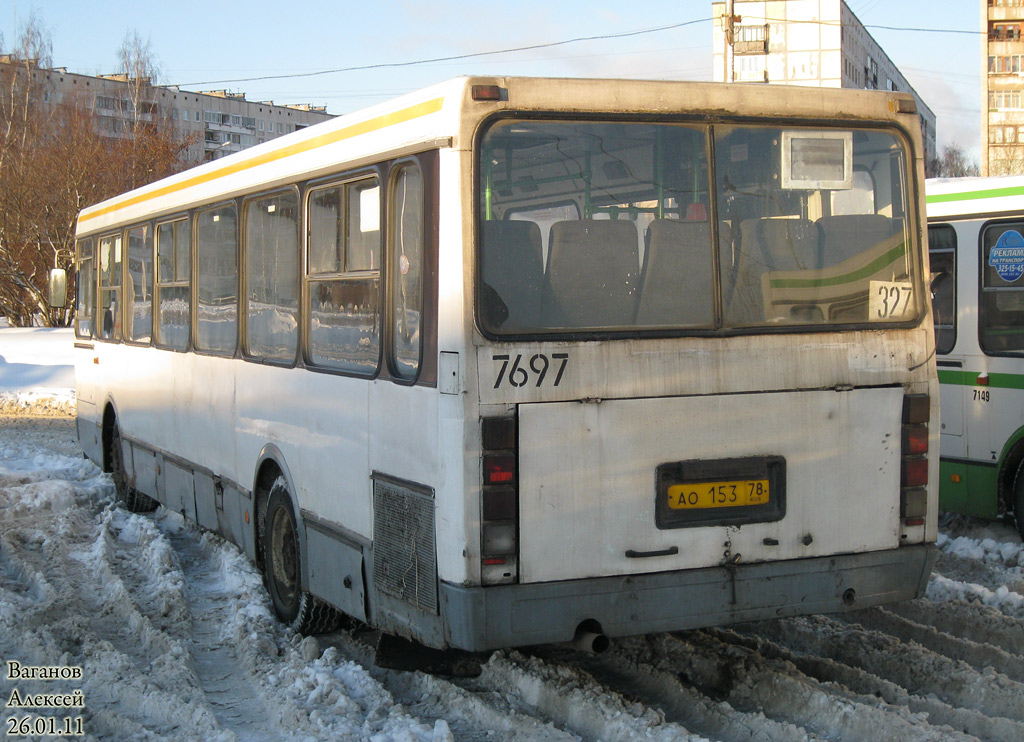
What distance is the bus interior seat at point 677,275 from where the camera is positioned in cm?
496

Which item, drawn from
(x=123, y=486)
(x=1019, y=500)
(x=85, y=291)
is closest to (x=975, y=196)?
(x=1019, y=500)

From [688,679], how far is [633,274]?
1.98 m

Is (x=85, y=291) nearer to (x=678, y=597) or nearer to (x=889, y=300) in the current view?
(x=678, y=597)

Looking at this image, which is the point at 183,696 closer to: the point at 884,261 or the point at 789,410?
the point at 789,410

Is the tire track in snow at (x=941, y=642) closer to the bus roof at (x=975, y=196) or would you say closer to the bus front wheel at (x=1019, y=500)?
the bus front wheel at (x=1019, y=500)

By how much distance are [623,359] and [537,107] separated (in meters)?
1.09

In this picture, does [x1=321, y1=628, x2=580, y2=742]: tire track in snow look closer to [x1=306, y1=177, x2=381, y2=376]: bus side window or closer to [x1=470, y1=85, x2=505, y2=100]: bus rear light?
[x1=306, y1=177, x2=381, y2=376]: bus side window

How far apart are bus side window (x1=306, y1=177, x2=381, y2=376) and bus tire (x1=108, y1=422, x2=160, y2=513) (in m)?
4.86

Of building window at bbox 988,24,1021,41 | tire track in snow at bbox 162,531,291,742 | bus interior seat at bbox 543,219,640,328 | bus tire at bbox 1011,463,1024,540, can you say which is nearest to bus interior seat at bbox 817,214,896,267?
bus interior seat at bbox 543,219,640,328

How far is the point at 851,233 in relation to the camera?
534cm

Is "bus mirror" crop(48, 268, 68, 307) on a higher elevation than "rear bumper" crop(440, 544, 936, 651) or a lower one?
higher

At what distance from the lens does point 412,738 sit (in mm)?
4742

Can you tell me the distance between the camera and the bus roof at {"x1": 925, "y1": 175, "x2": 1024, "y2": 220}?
8555 millimetres

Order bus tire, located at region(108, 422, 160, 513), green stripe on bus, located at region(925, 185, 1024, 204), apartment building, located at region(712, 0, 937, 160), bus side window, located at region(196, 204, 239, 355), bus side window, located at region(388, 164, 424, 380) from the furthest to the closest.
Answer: apartment building, located at region(712, 0, 937, 160) < bus tire, located at region(108, 422, 160, 513) < green stripe on bus, located at region(925, 185, 1024, 204) < bus side window, located at region(196, 204, 239, 355) < bus side window, located at region(388, 164, 424, 380)
